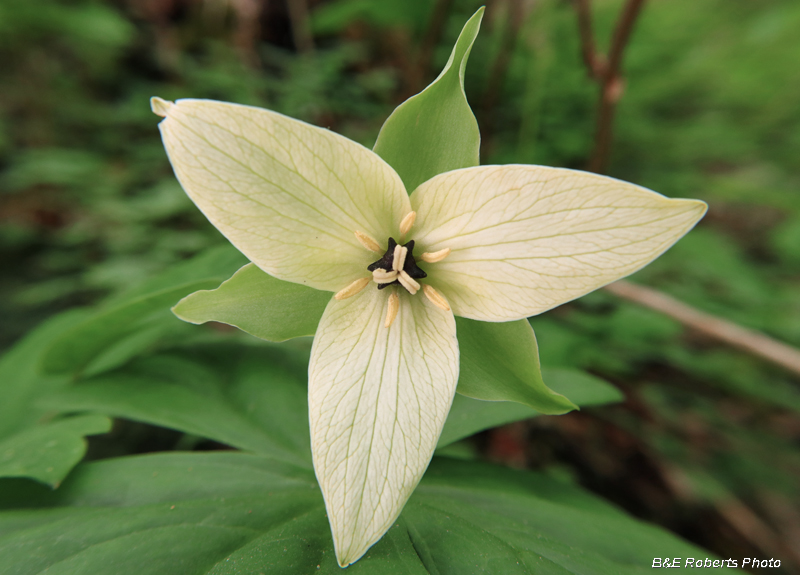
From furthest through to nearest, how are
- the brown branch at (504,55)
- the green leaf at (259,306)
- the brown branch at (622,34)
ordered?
the brown branch at (504,55), the brown branch at (622,34), the green leaf at (259,306)

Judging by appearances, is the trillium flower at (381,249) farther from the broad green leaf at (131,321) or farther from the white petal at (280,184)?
the broad green leaf at (131,321)

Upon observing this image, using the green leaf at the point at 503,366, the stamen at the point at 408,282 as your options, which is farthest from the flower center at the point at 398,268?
the green leaf at the point at 503,366

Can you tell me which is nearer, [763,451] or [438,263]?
[438,263]

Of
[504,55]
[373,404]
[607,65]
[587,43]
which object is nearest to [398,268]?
[373,404]

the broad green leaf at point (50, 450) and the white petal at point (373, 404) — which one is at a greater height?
the white petal at point (373, 404)

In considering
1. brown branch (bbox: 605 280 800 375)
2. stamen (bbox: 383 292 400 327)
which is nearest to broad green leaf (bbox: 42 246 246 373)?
stamen (bbox: 383 292 400 327)

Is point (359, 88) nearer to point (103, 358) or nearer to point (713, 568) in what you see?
point (103, 358)

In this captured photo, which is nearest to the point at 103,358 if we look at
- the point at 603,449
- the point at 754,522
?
the point at 603,449
